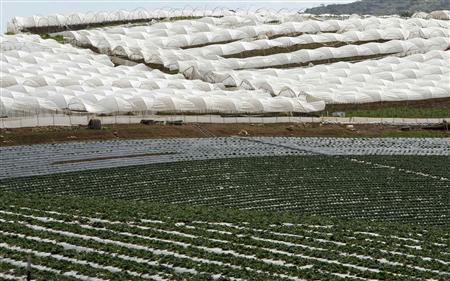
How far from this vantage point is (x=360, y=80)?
6938cm

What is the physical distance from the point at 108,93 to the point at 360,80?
77.0 feet

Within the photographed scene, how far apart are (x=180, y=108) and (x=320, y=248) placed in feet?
102

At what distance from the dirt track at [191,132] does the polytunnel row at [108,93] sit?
344 cm

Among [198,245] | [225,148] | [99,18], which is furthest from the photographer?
[99,18]

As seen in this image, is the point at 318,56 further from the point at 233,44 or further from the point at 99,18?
the point at 99,18

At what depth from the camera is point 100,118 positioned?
51875 millimetres

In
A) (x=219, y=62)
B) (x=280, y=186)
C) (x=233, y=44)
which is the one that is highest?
(x=233, y=44)

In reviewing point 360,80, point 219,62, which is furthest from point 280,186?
point 219,62

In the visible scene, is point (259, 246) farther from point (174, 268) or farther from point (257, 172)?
point (257, 172)

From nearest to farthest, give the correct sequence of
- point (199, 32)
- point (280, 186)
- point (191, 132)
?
point (280, 186) → point (191, 132) → point (199, 32)

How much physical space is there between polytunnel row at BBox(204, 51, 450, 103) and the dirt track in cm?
807

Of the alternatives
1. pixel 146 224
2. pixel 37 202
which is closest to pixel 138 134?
pixel 37 202

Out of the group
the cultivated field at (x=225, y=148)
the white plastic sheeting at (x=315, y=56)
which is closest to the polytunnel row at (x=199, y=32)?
the cultivated field at (x=225, y=148)

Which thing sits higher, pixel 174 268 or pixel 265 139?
pixel 174 268
